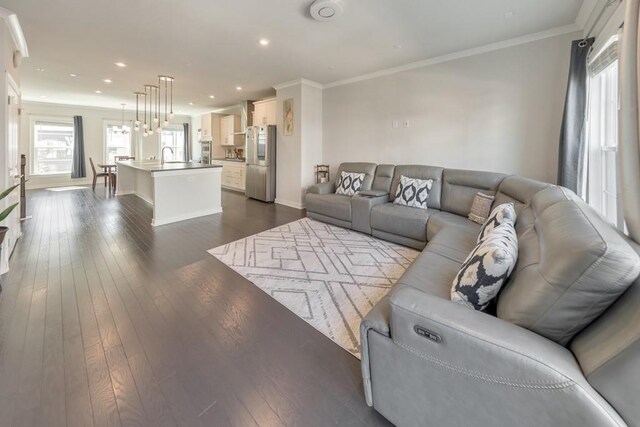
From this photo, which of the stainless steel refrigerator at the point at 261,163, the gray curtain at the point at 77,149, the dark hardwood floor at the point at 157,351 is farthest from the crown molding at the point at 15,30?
the gray curtain at the point at 77,149

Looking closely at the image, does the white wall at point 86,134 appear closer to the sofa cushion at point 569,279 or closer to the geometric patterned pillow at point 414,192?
the geometric patterned pillow at point 414,192

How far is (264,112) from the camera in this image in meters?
6.92

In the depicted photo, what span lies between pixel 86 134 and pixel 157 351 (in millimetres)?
10437

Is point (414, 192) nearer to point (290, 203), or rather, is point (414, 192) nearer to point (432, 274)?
point (432, 274)

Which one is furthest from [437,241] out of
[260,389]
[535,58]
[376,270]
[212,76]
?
[212,76]

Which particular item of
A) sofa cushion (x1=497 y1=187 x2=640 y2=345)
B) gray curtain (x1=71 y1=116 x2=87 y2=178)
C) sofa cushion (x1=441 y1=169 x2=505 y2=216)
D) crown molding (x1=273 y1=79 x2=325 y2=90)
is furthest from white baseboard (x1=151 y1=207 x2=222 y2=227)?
gray curtain (x1=71 y1=116 x2=87 y2=178)

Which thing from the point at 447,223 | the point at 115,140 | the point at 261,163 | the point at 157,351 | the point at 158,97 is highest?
the point at 158,97

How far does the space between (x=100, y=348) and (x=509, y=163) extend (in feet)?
15.2

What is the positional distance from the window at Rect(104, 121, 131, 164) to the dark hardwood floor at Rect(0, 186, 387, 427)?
776 cm

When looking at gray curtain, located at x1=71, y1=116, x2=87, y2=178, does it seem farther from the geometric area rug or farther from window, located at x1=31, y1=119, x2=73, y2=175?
the geometric area rug

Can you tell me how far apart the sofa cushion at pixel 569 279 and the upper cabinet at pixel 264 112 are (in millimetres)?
6277

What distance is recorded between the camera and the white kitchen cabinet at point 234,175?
7949 mm

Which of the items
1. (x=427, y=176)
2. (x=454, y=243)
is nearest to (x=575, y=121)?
(x=427, y=176)

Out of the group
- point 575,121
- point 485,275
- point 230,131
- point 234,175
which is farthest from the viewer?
point 230,131
